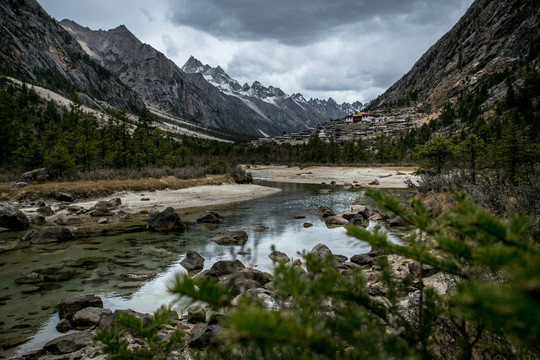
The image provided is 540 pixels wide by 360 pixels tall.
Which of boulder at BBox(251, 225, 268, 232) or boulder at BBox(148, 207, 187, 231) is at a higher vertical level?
boulder at BBox(148, 207, 187, 231)

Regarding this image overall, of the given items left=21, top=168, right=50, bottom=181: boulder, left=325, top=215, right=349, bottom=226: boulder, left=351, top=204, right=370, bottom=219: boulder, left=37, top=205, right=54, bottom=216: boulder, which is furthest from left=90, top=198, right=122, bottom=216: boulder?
left=351, top=204, right=370, bottom=219: boulder

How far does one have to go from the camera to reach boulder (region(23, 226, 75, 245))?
1262 centimetres

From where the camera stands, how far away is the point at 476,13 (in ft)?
480

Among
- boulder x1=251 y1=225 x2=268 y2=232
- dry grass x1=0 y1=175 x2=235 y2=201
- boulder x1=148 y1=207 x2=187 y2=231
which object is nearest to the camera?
boulder x1=148 y1=207 x2=187 y2=231

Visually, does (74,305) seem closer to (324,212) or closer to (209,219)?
(209,219)

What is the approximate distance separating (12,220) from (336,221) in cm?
1768

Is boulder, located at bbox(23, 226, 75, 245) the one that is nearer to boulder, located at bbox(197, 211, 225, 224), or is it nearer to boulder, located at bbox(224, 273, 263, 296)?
boulder, located at bbox(197, 211, 225, 224)

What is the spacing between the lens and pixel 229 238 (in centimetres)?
1364

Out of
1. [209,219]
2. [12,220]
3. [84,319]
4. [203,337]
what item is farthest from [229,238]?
[12,220]

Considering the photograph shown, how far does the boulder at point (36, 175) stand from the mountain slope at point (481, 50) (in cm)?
11518

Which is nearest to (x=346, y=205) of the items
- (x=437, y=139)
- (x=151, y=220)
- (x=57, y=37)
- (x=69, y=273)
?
(x=437, y=139)

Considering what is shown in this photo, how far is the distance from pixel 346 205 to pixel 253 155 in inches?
3710

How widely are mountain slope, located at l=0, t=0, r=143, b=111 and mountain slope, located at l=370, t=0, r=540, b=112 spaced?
163 m

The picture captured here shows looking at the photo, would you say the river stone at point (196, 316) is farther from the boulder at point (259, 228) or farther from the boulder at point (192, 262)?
the boulder at point (259, 228)
